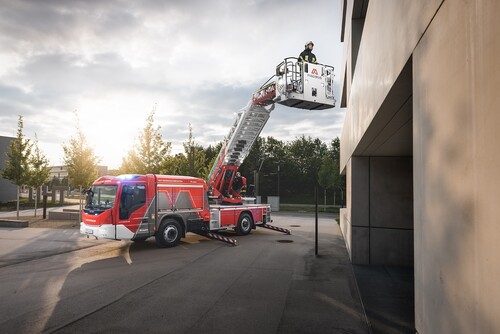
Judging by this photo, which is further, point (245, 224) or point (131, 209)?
point (245, 224)

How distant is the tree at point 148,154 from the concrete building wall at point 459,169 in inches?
710

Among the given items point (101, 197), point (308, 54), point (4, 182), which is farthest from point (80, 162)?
point (4, 182)

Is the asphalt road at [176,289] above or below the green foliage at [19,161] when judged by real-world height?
below

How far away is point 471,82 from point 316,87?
1128 cm

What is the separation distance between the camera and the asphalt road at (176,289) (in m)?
5.46

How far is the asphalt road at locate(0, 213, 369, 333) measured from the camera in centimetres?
546

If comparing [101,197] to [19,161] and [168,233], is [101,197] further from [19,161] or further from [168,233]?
[19,161]

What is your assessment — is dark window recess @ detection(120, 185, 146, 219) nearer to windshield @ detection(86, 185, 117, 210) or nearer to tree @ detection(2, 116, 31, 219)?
windshield @ detection(86, 185, 117, 210)

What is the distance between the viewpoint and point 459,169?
2184 millimetres

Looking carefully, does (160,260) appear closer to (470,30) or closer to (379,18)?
(379,18)

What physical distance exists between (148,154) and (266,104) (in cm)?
838

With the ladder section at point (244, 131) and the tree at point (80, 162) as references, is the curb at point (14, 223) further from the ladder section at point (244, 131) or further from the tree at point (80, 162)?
the ladder section at point (244, 131)

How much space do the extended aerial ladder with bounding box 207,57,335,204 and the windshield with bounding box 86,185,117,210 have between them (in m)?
4.66

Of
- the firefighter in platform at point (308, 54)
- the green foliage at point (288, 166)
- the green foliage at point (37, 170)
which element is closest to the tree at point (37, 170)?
the green foliage at point (37, 170)
